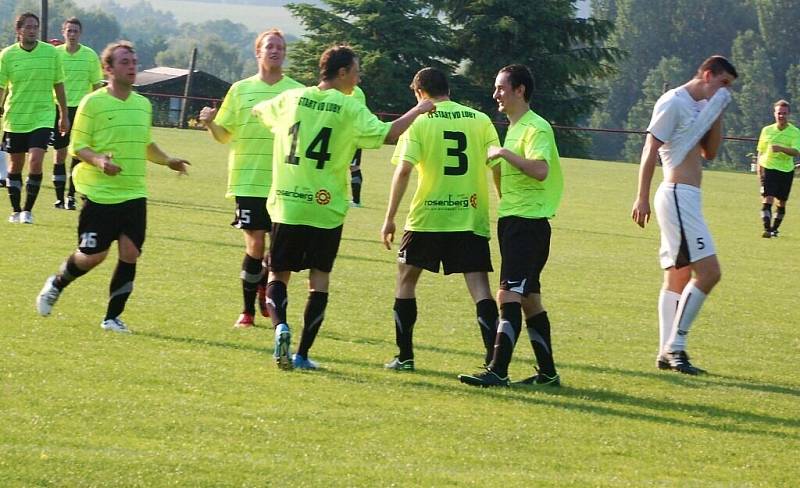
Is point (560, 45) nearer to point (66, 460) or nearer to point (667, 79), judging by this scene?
point (667, 79)

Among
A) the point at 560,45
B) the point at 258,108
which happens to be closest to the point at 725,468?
the point at 258,108

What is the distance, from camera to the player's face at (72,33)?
1603cm

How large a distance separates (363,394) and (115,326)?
7.55 feet

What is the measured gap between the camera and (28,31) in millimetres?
14328

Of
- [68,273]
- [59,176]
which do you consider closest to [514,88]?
[68,273]

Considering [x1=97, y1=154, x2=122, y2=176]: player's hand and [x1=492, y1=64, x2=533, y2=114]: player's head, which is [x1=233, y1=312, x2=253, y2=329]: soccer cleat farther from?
[x1=492, y1=64, x2=533, y2=114]: player's head

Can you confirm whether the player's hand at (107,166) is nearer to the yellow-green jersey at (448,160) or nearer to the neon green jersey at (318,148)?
the neon green jersey at (318,148)

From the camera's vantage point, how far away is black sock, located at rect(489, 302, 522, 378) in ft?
26.3

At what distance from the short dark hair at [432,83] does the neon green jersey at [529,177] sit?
52cm

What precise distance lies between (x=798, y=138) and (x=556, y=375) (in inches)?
589

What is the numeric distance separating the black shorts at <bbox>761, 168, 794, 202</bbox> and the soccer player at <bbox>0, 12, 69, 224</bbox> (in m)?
12.1

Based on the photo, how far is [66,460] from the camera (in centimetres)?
576

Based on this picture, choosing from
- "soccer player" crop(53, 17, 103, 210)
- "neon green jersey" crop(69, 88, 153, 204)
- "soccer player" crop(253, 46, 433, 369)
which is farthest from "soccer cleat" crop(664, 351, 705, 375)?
"soccer player" crop(53, 17, 103, 210)

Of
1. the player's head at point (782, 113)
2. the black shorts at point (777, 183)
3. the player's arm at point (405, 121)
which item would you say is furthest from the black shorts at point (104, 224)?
the black shorts at point (777, 183)
